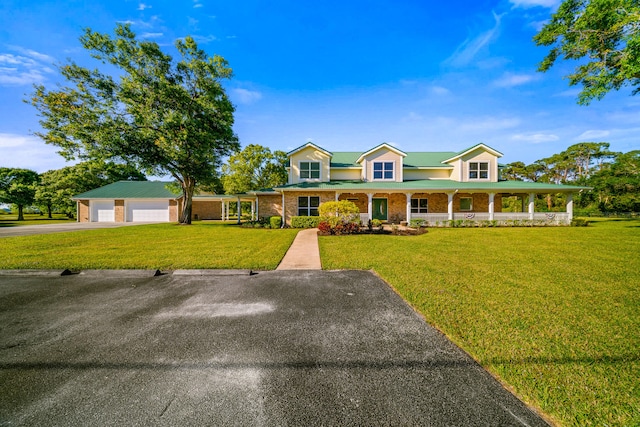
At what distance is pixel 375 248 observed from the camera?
9.26m

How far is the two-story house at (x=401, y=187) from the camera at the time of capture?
1722 centimetres

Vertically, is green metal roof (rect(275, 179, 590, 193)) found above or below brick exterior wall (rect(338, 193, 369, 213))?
above

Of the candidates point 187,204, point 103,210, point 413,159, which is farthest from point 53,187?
point 413,159

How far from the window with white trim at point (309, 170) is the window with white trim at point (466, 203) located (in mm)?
12803

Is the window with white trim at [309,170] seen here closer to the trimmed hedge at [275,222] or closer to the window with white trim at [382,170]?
the trimmed hedge at [275,222]

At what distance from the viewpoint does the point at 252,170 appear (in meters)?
30.6

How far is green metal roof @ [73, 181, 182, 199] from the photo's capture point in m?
26.3

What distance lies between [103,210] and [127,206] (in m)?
3.02

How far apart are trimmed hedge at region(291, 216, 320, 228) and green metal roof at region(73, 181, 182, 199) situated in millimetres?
17591

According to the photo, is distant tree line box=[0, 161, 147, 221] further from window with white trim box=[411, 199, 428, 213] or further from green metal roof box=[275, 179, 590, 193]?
window with white trim box=[411, 199, 428, 213]

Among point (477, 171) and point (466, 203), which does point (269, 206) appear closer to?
point (466, 203)

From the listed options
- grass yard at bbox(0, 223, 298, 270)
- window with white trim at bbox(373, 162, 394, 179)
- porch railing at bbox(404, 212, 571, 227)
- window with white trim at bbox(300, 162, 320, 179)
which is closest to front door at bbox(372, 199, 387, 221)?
window with white trim at bbox(373, 162, 394, 179)

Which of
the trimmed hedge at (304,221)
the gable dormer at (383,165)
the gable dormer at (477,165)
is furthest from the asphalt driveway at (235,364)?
the gable dormer at (477,165)

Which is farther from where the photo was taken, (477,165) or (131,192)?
(131,192)
